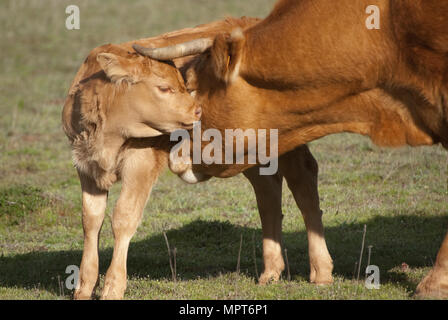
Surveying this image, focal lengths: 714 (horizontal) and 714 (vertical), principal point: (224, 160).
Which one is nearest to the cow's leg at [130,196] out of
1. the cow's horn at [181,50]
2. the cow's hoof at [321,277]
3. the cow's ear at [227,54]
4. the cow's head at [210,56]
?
the cow's head at [210,56]

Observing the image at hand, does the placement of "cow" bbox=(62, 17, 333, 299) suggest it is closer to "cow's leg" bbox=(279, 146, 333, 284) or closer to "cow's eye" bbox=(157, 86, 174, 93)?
"cow's eye" bbox=(157, 86, 174, 93)

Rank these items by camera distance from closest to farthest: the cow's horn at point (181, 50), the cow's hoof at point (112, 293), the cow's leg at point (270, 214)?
the cow's horn at point (181, 50), the cow's hoof at point (112, 293), the cow's leg at point (270, 214)

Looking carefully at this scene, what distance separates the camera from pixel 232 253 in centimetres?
818

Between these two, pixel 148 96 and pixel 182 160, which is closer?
pixel 148 96

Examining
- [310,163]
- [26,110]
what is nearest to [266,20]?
[310,163]

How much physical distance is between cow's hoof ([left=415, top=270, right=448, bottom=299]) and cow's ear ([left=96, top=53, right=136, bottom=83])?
9.29 ft

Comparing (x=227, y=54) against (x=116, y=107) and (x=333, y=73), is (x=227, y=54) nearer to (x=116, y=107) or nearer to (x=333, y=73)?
(x=333, y=73)

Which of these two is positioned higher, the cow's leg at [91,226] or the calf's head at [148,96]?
the calf's head at [148,96]

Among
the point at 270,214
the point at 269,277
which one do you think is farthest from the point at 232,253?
the point at 269,277

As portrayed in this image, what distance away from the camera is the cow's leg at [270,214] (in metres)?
7.09

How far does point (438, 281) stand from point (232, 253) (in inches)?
120

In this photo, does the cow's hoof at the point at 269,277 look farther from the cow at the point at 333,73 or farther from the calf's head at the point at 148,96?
the calf's head at the point at 148,96

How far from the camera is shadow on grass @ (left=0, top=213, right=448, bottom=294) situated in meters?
7.23
